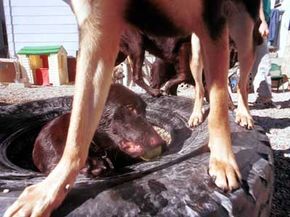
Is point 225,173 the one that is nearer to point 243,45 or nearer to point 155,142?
point 155,142

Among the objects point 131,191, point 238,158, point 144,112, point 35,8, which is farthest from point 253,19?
point 35,8

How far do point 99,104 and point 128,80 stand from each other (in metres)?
6.08

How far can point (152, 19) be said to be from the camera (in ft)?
6.29

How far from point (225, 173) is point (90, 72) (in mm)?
724

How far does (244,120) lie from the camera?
2.65 m

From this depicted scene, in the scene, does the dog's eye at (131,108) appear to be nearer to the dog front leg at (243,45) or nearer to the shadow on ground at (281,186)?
the dog front leg at (243,45)

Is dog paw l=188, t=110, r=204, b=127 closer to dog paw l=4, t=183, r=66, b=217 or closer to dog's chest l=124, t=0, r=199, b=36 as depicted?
dog's chest l=124, t=0, r=199, b=36

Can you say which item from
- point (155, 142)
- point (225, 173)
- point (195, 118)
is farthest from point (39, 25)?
point (225, 173)

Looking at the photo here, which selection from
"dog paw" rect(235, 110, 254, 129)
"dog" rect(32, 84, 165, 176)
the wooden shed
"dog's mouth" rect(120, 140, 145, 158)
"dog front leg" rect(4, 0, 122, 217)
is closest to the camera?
"dog front leg" rect(4, 0, 122, 217)

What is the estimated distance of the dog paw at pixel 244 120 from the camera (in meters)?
2.50

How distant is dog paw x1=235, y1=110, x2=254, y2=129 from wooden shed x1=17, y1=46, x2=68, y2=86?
665 centimetres

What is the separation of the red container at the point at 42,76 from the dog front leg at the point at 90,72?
24.9 ft

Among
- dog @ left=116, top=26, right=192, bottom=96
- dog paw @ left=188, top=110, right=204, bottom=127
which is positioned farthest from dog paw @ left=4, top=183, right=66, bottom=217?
dog @ left=116, top=26, right=192, bottom=96

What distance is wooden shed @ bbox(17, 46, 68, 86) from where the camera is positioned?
8.86m
